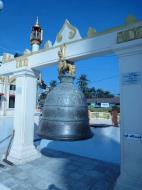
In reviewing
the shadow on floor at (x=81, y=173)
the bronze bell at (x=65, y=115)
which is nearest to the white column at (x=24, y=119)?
the shadow on floor at (x=81, y=173)

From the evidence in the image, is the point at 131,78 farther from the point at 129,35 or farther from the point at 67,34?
the point at 67,34

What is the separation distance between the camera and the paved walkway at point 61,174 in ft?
12.9

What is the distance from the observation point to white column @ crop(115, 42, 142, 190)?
3393 millimetres

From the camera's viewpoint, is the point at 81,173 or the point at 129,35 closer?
the point at 129,35

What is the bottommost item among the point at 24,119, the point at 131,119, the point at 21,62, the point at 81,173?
the point at 81,173

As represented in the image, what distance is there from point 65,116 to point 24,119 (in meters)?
4.04

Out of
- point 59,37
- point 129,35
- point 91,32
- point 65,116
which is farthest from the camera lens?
point 59,37

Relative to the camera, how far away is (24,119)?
17.8ft

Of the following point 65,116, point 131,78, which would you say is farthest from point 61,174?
point 65,116

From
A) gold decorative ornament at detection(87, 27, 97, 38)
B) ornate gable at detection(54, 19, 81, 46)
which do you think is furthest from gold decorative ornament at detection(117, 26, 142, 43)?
ornate gable at detection(54, 19, 81, 46)

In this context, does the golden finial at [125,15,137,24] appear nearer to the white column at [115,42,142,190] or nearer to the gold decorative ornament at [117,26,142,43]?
the gold decorative ornament at [117,26,142,43]

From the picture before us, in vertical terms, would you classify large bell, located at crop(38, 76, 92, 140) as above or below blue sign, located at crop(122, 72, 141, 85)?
below

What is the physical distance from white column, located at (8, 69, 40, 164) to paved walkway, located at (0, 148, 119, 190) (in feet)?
1.24

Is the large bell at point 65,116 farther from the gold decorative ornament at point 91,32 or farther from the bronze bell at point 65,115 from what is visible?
the gold decorative ornament at point 91,32
